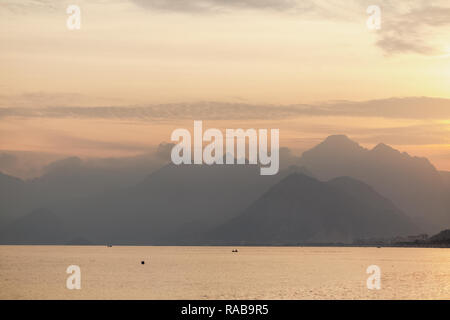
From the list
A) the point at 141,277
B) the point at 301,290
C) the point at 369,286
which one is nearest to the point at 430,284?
the point at 369,286
